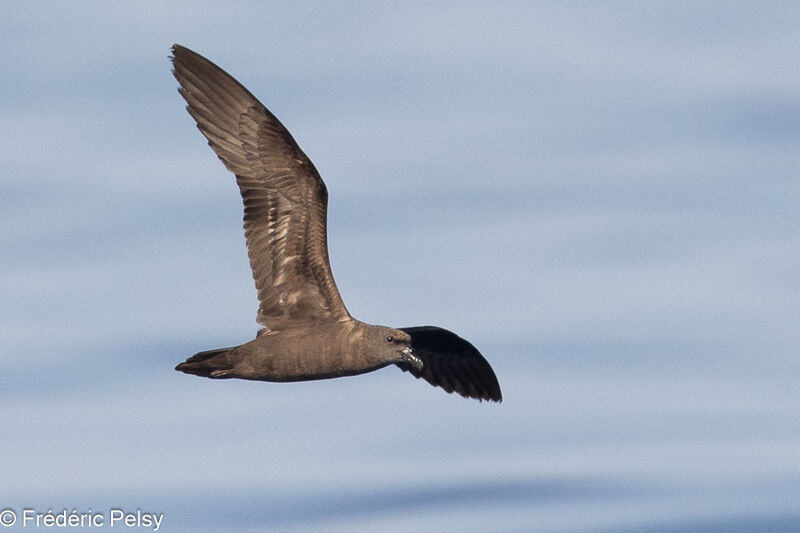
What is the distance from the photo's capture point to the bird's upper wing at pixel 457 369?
23.3 meters

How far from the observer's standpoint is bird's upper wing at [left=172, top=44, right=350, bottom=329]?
762 inches

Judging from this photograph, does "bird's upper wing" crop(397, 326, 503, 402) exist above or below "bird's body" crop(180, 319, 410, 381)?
above

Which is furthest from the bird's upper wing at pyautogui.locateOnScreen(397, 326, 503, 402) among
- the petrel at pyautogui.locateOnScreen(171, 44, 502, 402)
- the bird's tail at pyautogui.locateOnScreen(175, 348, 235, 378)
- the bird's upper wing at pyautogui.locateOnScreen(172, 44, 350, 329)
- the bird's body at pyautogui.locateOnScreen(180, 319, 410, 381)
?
the bird's tail at pyautogui.locateOnScreen(175, 348, 235, 378)

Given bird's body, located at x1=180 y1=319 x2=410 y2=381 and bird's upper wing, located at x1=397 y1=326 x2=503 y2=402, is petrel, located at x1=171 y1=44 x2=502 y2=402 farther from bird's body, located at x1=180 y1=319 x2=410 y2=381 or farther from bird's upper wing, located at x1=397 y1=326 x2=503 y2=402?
bird's upper wing, located at x1=397 y1=326 x2=503 y2=402

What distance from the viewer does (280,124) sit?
1978 cm

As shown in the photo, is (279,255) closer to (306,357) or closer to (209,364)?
(306,357)

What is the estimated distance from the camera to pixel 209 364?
18.8m

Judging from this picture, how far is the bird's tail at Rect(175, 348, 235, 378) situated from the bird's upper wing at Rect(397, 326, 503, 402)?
5.17m

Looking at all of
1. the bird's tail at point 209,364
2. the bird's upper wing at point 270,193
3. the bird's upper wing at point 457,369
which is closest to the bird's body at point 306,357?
the bird's tail at point 209,364

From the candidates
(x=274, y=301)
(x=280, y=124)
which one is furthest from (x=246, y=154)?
(x=274, y=301)

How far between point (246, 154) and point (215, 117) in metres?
0.80

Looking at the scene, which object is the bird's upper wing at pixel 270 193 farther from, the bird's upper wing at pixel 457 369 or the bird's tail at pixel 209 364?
the bird's upper wing at pixel 457 369

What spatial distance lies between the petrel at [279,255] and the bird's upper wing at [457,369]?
3852mm

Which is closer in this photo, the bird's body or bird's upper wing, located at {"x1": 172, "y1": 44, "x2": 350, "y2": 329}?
the bird's body
